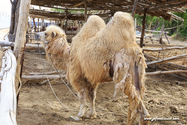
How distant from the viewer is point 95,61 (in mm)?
2959

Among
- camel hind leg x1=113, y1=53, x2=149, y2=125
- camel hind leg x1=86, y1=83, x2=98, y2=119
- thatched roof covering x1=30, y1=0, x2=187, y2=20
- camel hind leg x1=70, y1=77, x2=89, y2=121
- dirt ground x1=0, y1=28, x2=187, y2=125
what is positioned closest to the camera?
camel hind leg x1=113, y1=53, x2=149, y2=125

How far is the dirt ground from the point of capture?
337 cm

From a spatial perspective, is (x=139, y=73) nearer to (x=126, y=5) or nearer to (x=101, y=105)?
(x=101, y=105)

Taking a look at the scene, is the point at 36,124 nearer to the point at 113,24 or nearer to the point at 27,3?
the point at 27,3

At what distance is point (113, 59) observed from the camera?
2.80m

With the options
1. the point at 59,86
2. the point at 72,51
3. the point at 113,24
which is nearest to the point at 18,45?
the point at 72,51

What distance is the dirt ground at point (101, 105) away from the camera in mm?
3367

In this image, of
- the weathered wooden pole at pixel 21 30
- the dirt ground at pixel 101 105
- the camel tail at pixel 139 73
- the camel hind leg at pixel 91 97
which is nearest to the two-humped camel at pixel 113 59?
the camel tail at pixel 139 73

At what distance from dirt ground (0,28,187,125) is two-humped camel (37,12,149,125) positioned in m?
0.58

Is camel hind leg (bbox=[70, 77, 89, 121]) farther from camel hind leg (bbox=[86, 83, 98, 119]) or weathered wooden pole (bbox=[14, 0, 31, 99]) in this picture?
weathered wooden pole (bbox=[14, 0, 31, 99])

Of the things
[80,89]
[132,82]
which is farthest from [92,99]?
[132,82]

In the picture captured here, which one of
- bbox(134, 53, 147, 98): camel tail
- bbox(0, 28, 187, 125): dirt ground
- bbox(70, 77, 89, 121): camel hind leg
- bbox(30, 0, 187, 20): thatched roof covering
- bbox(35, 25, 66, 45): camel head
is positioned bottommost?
bbox(0, 28, 187, 125): dirt ground

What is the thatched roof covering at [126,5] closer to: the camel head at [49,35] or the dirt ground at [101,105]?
the camel head at [49,35]

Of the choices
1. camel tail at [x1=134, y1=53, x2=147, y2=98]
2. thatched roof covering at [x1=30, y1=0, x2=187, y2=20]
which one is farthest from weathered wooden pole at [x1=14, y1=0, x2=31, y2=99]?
thatched roof covering at [x1=30, y1=0, x2=187, y2=20]
